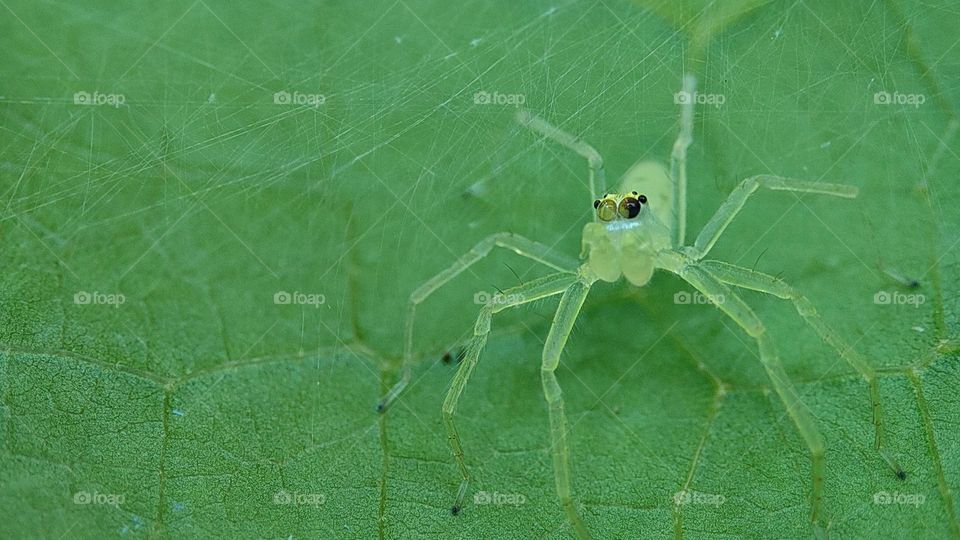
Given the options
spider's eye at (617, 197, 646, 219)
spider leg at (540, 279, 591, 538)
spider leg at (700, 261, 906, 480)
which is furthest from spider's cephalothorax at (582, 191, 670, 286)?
spider leg at (700, 261, 906, 480)

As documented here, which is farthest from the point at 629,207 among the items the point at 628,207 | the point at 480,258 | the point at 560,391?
the point at 560,391

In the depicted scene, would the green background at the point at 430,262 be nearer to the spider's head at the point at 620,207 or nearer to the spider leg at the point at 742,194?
the spider leg at the point at 742,194

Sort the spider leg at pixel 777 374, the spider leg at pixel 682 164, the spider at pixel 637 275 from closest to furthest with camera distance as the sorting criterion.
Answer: the spider leg at pixel 777 374 → the spider at pixel 637 275 → the spider leg at pixel 682 164

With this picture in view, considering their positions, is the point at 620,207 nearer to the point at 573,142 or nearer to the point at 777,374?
the point at 573,142

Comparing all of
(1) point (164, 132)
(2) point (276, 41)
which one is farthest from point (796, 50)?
(1) point (164, 132)

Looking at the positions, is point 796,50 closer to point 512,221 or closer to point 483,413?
point 512,221

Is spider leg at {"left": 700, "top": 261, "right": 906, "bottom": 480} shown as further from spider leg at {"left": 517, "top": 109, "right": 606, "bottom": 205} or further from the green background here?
spider leg at {"left": 517, "top": 109, "right": 606, "bottom": 205}

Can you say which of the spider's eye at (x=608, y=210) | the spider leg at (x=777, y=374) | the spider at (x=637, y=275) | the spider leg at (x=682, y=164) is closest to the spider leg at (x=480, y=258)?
the spider at (x=637, y=275)
